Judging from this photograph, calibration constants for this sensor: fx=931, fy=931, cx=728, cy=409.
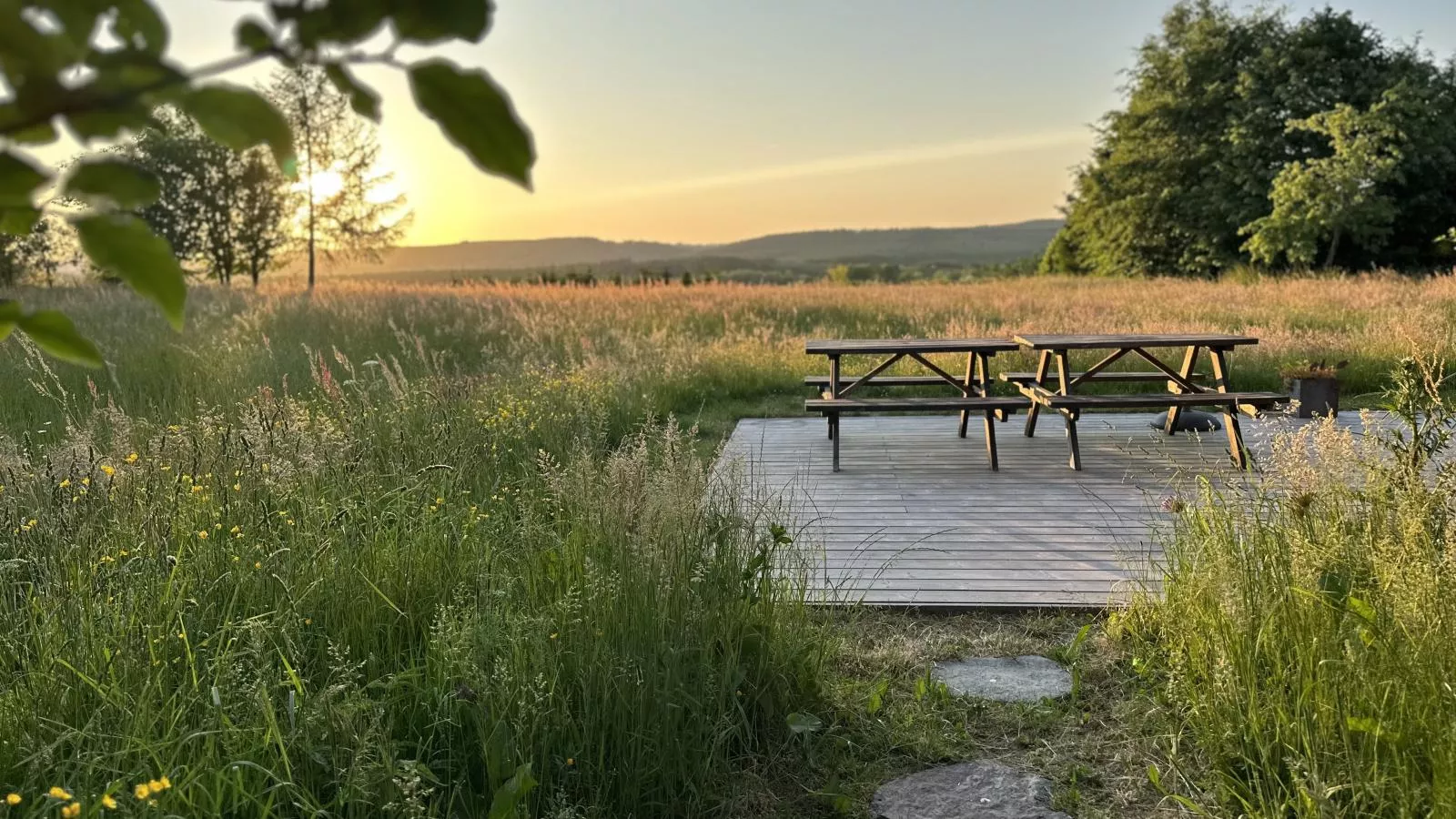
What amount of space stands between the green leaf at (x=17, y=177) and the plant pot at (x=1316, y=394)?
7117 millimetres

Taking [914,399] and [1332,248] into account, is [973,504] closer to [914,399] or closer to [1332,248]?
[914,399]

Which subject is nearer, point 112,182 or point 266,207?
point 112,182

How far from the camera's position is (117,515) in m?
2.64

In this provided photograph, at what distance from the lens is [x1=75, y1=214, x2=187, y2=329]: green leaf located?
1.61 ft

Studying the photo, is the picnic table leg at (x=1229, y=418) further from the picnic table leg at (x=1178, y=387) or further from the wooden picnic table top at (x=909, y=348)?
the wooden picnic table top at (x=909, y=348)

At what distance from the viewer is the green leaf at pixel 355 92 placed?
45cm

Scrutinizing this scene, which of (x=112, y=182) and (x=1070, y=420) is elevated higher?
(x=112, y=182)

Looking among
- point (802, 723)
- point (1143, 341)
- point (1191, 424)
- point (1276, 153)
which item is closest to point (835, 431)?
point (1143, 341)

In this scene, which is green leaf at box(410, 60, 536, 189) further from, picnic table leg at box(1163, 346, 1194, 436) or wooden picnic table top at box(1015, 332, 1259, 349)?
picnic table leg at box(1163, 346, 1194, 436)

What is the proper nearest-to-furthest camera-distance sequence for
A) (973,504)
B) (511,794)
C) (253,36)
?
(253,36)
(511,794)
(973,504)

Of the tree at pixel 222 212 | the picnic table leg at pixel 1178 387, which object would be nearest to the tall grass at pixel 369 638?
the picnic table leg at pixel 1178 387

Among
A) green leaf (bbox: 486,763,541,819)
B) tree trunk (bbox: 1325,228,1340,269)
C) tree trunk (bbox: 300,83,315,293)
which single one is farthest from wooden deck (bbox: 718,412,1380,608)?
tree trunk (bbox: 1325,228,1340,269)

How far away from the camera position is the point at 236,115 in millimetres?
477

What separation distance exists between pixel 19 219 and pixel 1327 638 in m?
2.55
